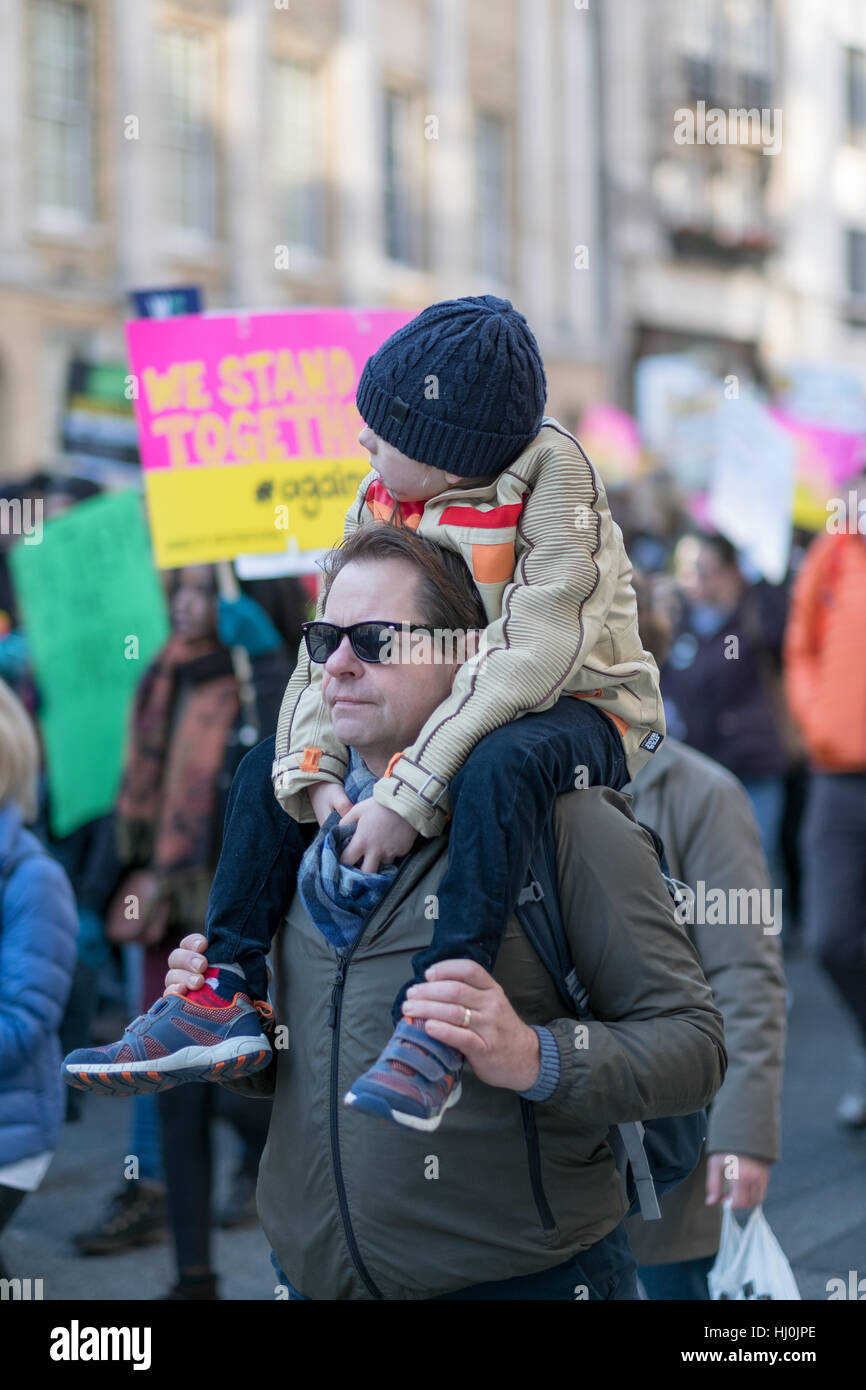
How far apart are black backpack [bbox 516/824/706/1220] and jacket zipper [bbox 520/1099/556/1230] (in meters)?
0.13

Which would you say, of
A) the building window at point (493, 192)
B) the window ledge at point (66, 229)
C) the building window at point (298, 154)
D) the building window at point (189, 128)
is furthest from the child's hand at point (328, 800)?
the building window at point (493, 192)

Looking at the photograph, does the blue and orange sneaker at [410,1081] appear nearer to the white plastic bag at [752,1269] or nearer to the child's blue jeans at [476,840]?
the child's blue jeans at [476,840]

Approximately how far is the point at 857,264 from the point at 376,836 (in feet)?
119

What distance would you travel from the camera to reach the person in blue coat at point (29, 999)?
311cm

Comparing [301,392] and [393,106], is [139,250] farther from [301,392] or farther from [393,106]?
[301,392]

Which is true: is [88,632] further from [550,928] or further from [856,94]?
[856,94]

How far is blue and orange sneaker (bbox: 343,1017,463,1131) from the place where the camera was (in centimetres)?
177

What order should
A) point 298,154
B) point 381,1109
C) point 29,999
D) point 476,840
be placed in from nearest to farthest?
point 381,1109, point 476,840, point 29,999, point 298,154

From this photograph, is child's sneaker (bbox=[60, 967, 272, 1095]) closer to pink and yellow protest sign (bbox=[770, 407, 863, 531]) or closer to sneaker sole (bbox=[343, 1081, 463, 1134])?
sneaker sole (bbox=[343, 1081, 463, 1134])

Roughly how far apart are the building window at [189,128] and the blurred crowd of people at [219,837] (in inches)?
560

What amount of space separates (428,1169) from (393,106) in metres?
24.8

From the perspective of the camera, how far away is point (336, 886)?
2.02 meters

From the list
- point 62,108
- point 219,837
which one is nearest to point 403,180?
point 62,108
